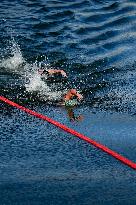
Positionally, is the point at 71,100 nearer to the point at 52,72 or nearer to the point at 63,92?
the point at 63,92

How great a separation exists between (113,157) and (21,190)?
148cm

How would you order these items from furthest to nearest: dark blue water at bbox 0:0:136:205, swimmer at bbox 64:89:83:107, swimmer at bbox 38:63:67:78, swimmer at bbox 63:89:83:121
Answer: swimmer at bbox 38:63:67:78 < swimmer at bbox 64:89:83:107 < swimmer at bbox 63:89:83:121 < dark blue water at bbox 0:0:136:205

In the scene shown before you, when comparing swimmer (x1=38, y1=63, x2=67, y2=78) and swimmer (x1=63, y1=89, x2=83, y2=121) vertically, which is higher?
swimmer (x1=38, y1=63, x2=67, y2=78)

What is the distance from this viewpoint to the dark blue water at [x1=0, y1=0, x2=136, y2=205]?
5.98 m

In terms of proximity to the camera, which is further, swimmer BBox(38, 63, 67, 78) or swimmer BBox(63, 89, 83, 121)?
swimmer BBox(38, 63, 67, 78)

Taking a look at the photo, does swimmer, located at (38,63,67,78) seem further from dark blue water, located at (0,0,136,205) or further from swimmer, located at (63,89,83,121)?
swimmer, located at (63,89,83,121)

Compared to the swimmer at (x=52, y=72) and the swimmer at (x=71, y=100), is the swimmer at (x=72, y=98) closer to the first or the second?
the swimmer at (x=71, y=100)

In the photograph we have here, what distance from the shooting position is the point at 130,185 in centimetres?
600

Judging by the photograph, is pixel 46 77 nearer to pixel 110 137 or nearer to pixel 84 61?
pixel 84 61

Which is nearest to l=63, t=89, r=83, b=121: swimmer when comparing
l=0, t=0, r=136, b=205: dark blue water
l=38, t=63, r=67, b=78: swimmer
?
l=0, t=0, r=136, b=205: dark blue water

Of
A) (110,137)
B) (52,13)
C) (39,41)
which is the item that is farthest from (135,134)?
(52,13)

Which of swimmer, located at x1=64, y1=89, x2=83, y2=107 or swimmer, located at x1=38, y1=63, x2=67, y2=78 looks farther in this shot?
swimmer, located at x1=38, y1=63, x2=67, y2=78

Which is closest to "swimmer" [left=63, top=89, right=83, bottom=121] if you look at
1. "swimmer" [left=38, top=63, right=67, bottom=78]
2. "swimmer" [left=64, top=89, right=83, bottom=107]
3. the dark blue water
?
"swimmer" [left=64, top=89, right=83, bottom=107]

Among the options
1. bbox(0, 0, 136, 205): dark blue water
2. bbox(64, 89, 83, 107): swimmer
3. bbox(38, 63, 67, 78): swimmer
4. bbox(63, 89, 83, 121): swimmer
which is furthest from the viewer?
bbox(38, 63, 67, 78): swimmer
